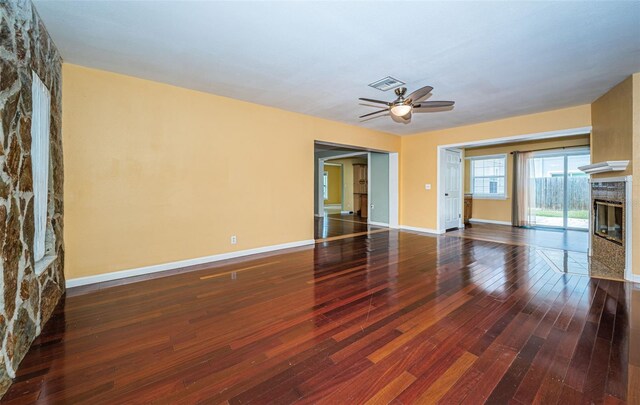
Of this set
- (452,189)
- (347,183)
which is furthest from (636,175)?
(347,183)

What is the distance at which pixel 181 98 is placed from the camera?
3.89 m

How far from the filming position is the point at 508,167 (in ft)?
27.0

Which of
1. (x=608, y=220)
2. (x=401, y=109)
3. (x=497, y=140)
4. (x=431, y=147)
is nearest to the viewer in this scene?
(x=401, y=109)

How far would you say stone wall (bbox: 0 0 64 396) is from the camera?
170 centimetres

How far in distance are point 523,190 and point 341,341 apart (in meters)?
8.16

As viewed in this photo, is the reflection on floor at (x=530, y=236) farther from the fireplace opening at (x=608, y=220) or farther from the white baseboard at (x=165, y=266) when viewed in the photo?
the white baseboard at (x=165, y=266)

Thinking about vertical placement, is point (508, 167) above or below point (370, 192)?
above

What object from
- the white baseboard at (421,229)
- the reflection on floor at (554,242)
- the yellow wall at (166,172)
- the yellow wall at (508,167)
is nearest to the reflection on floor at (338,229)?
the white baseboard at (421,229)

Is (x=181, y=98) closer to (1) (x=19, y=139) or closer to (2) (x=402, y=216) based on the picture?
(1) (x=19, y=139)

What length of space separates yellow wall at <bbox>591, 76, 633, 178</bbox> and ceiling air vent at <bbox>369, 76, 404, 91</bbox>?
287 centimetres

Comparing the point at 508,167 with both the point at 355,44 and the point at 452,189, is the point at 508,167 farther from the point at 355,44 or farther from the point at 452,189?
the point at 355,44

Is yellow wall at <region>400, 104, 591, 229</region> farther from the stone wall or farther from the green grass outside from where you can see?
the stone wall

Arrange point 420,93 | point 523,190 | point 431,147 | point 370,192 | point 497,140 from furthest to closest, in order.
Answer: point 370,192
point 523,190
point 431,147
point 497,140
point 420,93

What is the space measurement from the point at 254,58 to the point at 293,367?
2965 mm
